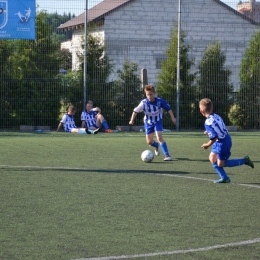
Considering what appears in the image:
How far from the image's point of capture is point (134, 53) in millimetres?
26234

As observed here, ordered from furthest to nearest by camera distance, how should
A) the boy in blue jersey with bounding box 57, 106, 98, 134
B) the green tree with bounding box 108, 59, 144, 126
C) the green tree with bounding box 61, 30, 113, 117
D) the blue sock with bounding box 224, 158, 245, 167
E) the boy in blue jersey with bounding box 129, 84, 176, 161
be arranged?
the green tree with bounding box 108, 59, 144, 126, the green tree with bounding box 61, 30, 113, 117, the boy in blue jersey with bounding box 57, 106, 98, 134, the boy in blue jersey with bounding box 129, 84, 176, 161, the blue sock with bounding box 224, 158, 245, 167

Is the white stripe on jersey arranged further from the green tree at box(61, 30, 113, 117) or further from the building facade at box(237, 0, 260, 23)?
the building facade at box(237, 0, 260, 23)

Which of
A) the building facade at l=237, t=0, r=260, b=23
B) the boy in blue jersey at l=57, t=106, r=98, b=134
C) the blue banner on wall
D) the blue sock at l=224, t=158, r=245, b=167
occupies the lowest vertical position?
the boy in blue jersey at l=57, t=106, r=98, b=134

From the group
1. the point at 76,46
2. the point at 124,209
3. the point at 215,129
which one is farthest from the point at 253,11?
the point at 124,209

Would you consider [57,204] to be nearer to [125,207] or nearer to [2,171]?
[125,207]

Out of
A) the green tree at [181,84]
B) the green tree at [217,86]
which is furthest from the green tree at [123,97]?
the green tree at [217,86]

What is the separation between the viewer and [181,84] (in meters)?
24.6

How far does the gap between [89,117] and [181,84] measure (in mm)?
3893

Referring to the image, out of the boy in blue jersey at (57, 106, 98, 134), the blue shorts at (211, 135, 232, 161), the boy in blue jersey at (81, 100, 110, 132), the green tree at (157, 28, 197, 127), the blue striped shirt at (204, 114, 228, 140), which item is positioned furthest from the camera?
the green tree at (157, 28, 197, 127)

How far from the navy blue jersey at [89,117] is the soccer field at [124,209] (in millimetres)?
9645

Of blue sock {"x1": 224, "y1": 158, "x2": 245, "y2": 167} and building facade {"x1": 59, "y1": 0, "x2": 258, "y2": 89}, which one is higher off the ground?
building facade {"x1": 59, "y1": 0, "x2": 258, "y2": 89}

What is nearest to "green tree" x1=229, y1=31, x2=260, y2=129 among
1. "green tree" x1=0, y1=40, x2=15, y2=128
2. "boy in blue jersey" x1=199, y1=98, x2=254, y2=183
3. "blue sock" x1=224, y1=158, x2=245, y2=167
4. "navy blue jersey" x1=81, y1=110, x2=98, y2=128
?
"navy blue jersey" x1=81, y1=110, x2=98, y2=128

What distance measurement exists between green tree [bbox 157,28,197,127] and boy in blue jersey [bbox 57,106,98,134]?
365 centimetres

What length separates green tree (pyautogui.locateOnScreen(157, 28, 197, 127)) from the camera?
24531mm
